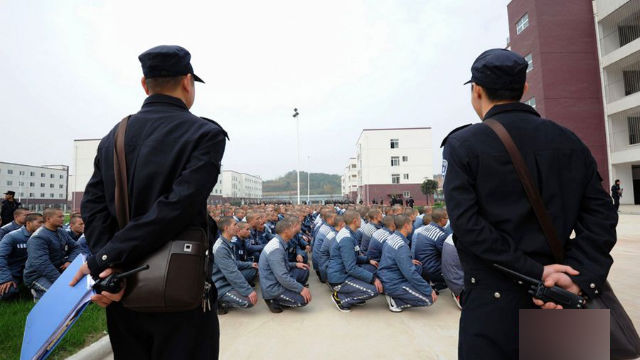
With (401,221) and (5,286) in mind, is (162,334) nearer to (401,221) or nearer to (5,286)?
(401,221)

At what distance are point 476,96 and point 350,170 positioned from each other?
232ft

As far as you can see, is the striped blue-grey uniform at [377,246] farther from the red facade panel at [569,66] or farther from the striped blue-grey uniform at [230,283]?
the red facade panel at [569,66]

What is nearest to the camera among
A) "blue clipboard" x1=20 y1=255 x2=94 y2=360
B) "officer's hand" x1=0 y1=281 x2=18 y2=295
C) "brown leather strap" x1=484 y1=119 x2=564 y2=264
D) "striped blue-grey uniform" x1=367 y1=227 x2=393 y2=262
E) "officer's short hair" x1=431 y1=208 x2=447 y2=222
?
"brown leather strap" x1=484 y1=119 x2=564 y2=264

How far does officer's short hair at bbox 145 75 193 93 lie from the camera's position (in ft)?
5.53

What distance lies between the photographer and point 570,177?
1.44 metres

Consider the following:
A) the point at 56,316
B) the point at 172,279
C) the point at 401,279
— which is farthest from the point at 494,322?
the point at 401,279

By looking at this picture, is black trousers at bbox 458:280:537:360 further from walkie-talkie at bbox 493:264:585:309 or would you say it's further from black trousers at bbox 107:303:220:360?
black trousers at bbox 107:303:220:360

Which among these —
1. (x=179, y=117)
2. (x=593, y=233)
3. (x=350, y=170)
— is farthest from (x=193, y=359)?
(x=350, y=170)

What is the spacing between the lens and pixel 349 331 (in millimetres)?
4207

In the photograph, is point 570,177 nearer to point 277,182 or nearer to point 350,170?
point 350,170

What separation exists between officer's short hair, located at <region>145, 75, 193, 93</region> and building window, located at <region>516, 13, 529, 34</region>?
30.2 m

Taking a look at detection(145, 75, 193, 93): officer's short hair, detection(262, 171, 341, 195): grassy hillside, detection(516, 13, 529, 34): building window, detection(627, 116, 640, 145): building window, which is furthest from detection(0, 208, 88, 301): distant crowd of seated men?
detection(262, 171, 341, 195): grassy hillside

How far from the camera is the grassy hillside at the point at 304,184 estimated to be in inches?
5266

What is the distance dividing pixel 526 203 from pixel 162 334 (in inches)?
64.4
